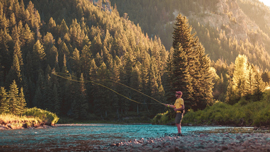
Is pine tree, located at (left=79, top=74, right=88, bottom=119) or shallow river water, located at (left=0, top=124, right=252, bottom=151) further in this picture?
pine tree, located at (left=79, top=74, right=88, bottom=119)

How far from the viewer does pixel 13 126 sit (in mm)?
31734

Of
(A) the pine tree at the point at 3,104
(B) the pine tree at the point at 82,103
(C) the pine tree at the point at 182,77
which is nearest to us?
(C) the pine tree at the point at 182,77

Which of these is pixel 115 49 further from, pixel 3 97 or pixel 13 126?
pixel 13 126

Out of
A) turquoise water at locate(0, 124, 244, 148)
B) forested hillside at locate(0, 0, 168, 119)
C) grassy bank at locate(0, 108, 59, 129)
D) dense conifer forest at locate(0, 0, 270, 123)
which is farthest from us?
forested hillside at locate(0, 0, 168, 119)

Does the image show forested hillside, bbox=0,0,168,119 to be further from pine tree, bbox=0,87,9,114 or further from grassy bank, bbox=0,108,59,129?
grassy bank, bbox=0,108,59,129

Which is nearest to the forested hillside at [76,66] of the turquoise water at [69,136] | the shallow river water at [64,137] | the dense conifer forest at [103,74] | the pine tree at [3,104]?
the dense conifer forest at [103,74]

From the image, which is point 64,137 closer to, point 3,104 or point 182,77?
point 182,77

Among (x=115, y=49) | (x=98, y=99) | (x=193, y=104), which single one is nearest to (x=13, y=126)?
(x=193, y=104)

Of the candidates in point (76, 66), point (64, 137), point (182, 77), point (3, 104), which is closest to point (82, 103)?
point (3, 104)

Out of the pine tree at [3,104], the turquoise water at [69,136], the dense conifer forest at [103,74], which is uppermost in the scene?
the dense conifer forest at [103,74]

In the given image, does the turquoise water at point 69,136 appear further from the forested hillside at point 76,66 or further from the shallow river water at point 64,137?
the forested hillside at point 76,66

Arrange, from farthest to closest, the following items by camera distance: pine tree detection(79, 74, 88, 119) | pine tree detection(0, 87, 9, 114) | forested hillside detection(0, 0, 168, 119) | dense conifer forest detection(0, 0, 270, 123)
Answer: forested hillside detection(0, 0, 168, 119)
pine tree detection(79, 74, 88, 119)
pine tree detection(0, 87, 9, 114)
dense conifer forest detection(0, 0, 270, 123)

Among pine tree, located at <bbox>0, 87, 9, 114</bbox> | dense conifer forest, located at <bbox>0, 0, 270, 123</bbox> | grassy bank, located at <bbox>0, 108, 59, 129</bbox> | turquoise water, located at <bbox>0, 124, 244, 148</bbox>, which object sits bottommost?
turquoise water, located at <bbox>0, 124, 244, 148</bbox>

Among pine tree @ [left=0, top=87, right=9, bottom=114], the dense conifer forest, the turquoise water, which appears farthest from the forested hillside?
the turquoise water
